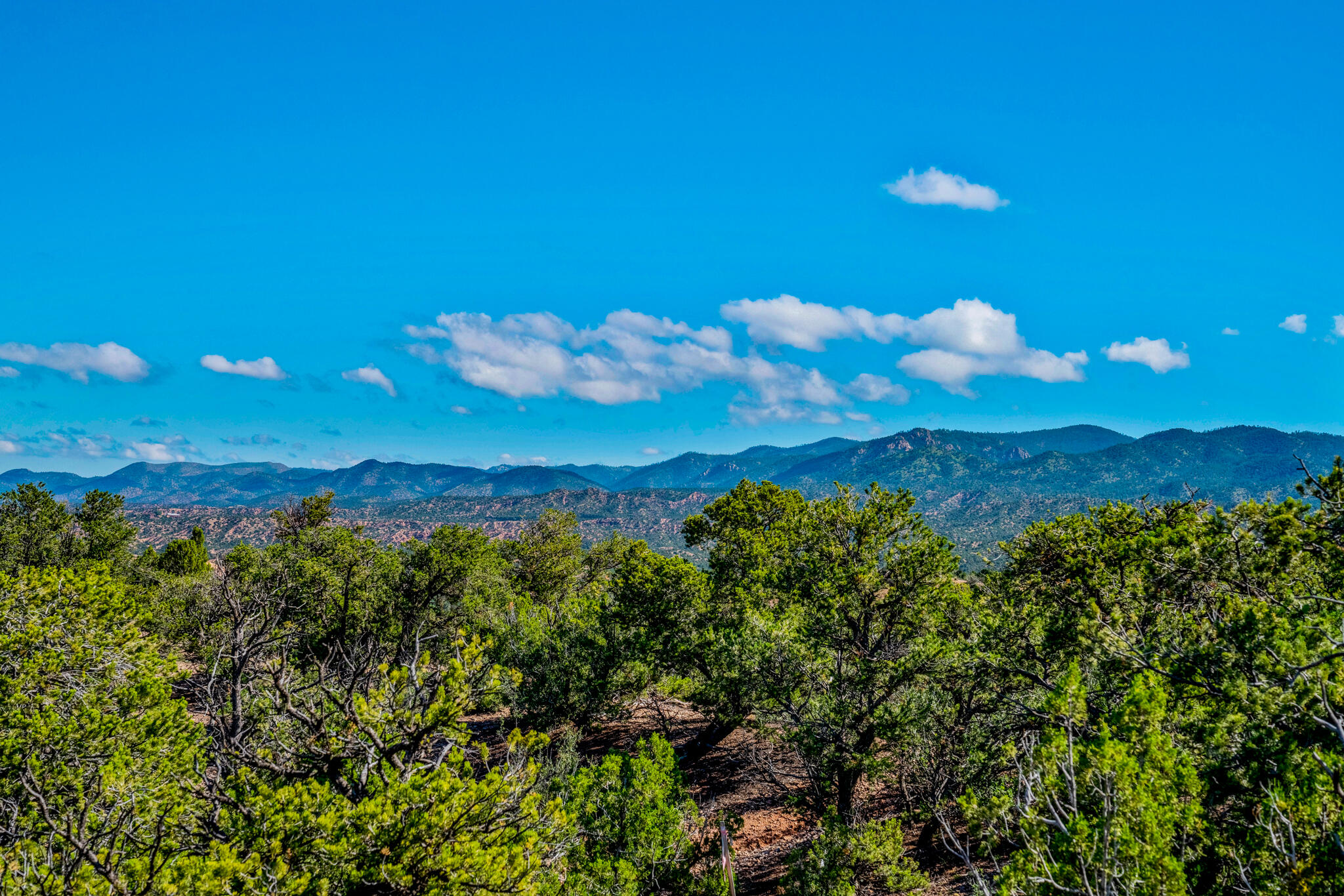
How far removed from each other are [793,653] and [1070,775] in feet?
32.5

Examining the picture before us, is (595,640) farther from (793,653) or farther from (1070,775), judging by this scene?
(1070,775)

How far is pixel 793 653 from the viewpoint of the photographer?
18812 millimetres

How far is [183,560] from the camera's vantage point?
50.8m

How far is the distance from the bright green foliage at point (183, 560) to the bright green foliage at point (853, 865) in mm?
51688

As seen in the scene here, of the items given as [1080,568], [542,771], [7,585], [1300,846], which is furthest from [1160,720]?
[7,585]

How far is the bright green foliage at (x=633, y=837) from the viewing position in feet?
51.8

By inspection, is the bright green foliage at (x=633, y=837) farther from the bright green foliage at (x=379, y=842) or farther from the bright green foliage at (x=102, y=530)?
the bright green foliage at (x=102, y=530)

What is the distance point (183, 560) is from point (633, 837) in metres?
51.6

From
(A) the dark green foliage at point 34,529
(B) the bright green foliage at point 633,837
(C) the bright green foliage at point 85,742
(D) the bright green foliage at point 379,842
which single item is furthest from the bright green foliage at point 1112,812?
(A) the dark green foliage at point 34,529

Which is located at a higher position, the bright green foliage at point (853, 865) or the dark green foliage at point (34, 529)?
the dark green foliage at point (34, 529)

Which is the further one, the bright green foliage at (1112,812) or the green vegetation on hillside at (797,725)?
the green vegetation on hillside at (797,725)

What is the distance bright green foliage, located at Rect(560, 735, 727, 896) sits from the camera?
1580 cm

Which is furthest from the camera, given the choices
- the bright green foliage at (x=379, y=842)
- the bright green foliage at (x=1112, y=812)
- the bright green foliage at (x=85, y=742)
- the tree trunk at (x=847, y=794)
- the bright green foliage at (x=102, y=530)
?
the bright green foliage at (x=102, y=530)

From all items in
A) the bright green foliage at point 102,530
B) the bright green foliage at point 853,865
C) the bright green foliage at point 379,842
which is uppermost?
the bright green foliage at point 102,530
